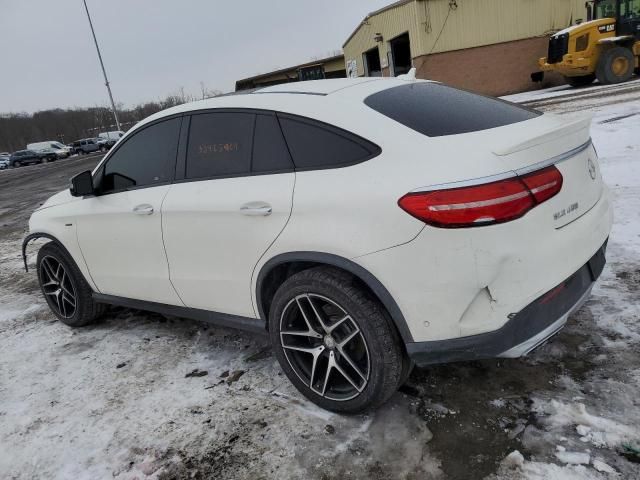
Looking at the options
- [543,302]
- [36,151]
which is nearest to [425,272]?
[543,302]

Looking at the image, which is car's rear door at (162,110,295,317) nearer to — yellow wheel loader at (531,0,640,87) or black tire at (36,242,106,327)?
black tire at (36,242,106,327)

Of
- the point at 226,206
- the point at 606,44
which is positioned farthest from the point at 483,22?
the point at 226,206

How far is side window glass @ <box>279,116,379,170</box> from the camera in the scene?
2486mm

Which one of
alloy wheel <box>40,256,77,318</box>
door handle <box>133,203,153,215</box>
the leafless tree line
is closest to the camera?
door handle <box>133,203,153,215</box>

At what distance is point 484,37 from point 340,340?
2526 cm

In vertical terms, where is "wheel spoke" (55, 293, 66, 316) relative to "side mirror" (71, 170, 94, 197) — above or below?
below

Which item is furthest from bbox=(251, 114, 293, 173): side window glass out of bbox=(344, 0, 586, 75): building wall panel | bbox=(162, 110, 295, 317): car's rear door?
bbox=(344, 0, 586, 75): building wall panel

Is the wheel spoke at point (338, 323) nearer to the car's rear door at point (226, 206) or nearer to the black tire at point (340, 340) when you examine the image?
the black tire at point (340, 340)

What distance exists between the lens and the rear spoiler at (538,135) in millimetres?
2238

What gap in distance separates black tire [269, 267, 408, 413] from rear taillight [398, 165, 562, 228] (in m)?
0.54

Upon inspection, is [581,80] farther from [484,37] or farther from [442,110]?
[442,110]

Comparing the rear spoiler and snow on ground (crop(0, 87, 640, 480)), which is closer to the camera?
the rear spoiler

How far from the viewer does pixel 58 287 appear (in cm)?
445

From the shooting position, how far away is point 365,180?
238cm
